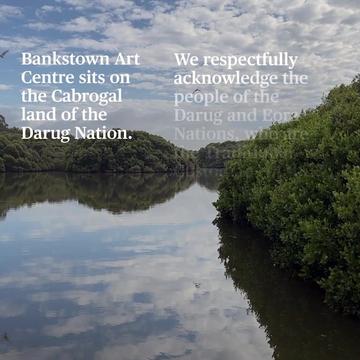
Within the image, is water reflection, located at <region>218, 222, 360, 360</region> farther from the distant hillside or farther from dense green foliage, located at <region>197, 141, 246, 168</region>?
dense green foliage, located at <region>197, 141, 246, 168</region>

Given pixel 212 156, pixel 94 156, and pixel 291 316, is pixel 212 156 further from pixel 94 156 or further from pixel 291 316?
pixel 291 316

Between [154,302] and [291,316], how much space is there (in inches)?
116

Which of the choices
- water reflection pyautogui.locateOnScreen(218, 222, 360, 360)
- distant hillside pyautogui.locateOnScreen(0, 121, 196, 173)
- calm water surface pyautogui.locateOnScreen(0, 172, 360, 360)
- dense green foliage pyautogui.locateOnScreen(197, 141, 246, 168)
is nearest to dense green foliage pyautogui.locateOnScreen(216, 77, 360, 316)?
water reflection pyautogui.locateOnScreen(218, 222, 360, 360)

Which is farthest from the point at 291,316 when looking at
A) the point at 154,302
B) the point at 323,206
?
the point at 154,302

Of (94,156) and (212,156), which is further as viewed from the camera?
(212,156)

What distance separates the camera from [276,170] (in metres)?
15.6

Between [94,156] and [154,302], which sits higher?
[94,156]

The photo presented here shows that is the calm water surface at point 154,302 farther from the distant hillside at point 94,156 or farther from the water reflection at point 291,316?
the distant hillside at point 94,156

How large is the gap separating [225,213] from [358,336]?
16.6m

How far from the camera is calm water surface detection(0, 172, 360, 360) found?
8156mm

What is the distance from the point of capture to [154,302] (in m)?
10.8

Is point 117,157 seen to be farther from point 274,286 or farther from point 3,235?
point 274,286

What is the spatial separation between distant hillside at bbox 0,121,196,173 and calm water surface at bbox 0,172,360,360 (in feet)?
244

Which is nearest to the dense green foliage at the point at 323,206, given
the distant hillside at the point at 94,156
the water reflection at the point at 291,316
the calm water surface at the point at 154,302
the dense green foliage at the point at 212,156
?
the water reflection at the point at 291,316
